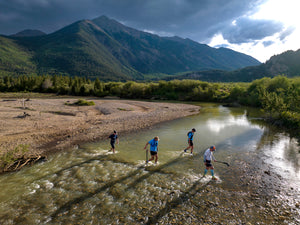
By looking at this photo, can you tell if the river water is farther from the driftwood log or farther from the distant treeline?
the distant treeline

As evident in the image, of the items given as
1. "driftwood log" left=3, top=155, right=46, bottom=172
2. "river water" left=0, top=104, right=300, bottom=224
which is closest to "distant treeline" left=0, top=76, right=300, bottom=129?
"river water" left=0, top=104, right=300, bottom=224

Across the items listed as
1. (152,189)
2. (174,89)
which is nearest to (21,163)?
(152,189)

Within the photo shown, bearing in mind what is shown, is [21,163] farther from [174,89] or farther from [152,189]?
[174,89]

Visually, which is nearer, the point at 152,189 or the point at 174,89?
the point at 152,189

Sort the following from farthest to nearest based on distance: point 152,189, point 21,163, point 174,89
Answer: point 174,89, point 21,163, point 152,189

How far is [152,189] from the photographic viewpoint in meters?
10.8

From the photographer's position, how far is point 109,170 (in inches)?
525

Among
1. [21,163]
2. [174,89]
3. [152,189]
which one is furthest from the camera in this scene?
[174,89]

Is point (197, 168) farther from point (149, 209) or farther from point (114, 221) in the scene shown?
point (114, 221)

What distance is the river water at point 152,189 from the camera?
8.48m

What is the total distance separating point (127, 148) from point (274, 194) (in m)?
13.7

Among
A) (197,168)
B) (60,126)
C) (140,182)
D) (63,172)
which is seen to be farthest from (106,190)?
(60,126)

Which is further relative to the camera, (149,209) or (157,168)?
(157,168)

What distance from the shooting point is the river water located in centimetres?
848
